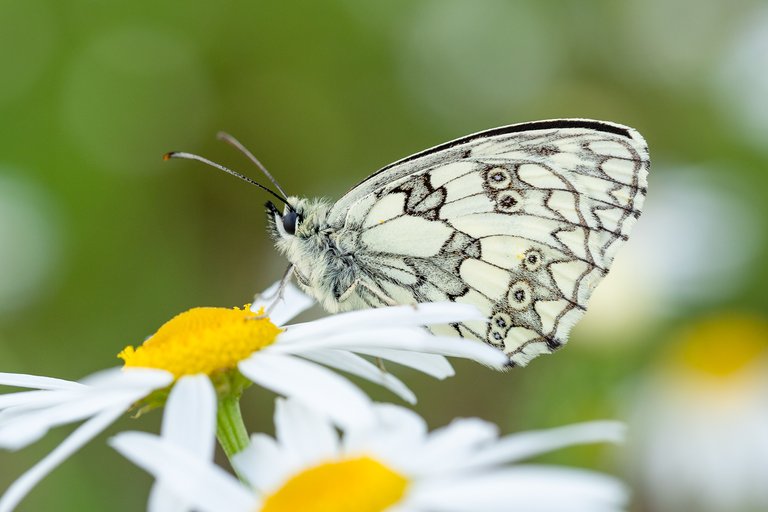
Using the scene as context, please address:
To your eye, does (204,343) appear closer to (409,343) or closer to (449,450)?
(409,343)

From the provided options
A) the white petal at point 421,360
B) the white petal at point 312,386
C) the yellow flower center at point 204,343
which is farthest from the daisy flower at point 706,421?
the white petal at point 312,386

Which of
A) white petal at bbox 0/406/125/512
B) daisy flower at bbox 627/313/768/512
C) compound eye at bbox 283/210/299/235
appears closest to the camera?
white petal at bbox 0/406/125/512

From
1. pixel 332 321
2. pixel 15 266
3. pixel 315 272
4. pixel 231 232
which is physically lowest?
pixel 332 321

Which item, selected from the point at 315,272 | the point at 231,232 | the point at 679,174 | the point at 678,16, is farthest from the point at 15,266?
the point at 678,16

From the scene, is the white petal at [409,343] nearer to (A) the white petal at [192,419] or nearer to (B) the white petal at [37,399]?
(A) the white petal at [192,419]

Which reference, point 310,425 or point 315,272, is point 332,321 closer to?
point 310,425

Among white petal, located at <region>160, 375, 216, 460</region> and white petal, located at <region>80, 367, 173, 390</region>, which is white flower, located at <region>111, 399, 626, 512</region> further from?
white petal, located at <region>80, 367, 173, 390</region>

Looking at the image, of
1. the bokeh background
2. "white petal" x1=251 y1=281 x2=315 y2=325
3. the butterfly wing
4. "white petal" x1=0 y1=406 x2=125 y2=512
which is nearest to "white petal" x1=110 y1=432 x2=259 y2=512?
"white petal" x1=0 y1=406 x2=125 y2=512
